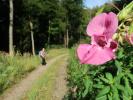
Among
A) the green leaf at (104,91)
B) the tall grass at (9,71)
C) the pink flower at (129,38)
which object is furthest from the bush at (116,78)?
the tall grass at (9,71)

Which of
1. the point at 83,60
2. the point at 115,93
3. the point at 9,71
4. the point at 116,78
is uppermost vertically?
the point at 83,60

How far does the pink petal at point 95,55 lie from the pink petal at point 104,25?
0.14 ft

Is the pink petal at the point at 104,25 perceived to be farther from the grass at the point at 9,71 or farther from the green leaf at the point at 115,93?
the grass at the point at 9,71

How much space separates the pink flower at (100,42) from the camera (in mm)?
1101

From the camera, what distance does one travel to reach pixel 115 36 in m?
1.17

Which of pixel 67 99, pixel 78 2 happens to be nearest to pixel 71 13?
pixel 78 2

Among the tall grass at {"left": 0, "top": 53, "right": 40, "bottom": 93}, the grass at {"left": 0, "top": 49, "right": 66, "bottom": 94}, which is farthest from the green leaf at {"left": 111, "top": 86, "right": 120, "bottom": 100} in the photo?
the tall grass at {"left": 0, "top": 53, "right": 40, "bottom": 93}

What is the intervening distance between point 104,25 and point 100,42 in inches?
2.2

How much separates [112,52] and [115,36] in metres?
0.07

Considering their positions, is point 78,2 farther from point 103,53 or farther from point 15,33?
point 103,53

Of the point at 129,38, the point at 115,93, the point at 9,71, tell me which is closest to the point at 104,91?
the point at 115,93

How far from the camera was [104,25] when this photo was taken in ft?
3.74

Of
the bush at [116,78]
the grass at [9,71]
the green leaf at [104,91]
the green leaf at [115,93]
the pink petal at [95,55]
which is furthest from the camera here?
the grass at [9,71]

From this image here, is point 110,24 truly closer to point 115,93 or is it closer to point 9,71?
point 115,93
